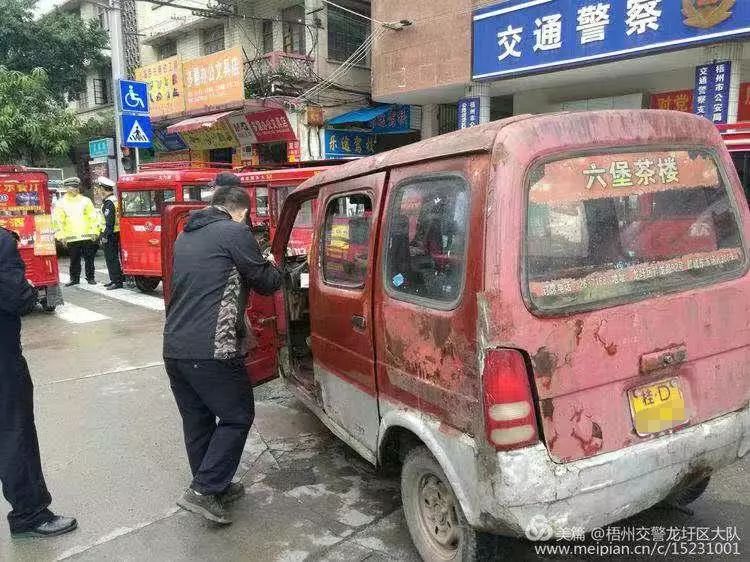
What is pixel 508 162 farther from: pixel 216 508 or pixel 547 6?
pixel 547 6

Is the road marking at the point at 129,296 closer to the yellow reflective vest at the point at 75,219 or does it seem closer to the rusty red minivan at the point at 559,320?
the yellow reflective vest at the point at 75,219

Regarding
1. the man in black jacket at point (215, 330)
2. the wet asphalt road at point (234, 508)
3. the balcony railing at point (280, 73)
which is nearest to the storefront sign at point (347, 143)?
the balcony railing at point (280, 73)

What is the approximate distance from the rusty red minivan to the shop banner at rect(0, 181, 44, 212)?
275 inches

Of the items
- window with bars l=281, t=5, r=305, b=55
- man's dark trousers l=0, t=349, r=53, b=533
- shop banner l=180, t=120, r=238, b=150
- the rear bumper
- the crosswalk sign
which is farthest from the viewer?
shop banner l=180, t=120, r=238, b=150

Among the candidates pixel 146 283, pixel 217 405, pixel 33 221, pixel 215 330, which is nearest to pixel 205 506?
pixel 217 405

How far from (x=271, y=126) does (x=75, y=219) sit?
21.2 feet

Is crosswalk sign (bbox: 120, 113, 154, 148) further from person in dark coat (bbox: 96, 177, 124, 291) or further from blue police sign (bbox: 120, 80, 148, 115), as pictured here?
person in dark coat (bbox: 96, 177, 124, 291)

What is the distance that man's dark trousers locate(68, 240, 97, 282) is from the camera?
10242mm

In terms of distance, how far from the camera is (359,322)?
2840 millimetres

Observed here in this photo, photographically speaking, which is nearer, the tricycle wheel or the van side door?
the van side door

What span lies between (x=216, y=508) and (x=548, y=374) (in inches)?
73.5

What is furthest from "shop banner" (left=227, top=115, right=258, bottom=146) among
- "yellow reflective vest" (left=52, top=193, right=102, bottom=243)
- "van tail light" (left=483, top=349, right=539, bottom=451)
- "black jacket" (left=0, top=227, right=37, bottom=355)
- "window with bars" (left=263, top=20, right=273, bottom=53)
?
"van tail light" (left=483, top=349, right=539, bottom=451)

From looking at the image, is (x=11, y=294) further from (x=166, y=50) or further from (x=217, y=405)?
(x=166, y=50)

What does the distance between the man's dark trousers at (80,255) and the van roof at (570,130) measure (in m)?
9.17
